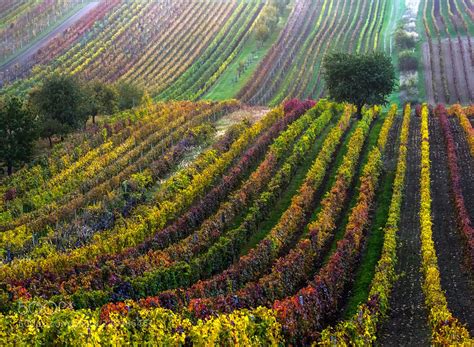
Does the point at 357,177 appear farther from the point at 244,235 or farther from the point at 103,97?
the point at 103,97

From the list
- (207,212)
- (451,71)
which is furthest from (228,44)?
(207,212)

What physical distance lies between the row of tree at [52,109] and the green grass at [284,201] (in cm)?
2336

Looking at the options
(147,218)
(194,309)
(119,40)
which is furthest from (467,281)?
(119,40)

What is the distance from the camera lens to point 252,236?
3456cm

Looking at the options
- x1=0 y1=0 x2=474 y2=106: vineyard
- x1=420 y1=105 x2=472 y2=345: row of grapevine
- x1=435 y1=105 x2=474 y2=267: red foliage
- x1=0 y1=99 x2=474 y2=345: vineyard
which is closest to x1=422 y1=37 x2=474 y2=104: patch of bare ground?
x1=0 y1=0 x2=474 y2=106: vineyard

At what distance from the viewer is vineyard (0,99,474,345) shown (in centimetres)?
2214

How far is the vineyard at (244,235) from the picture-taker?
2214 centimetres

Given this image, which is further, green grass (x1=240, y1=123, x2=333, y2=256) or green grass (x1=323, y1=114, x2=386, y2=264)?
green grass (x1=240, y1=123, x2=333, y2=256)

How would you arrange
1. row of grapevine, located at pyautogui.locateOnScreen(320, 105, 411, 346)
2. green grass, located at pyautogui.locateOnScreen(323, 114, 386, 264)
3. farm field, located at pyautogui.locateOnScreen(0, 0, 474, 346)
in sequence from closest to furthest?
row of grapevine, located at pyautogui.locateOnScreen(320, 105, 411, 346) → farm field, located at pyautogui.locateOnScreen(0, 0, 474, 346) → green grass, located at pyautogui.locateOnScreen(323, 114, 386, 264)

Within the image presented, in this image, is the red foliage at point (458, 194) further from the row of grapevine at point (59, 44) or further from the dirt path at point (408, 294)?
the row of grapevine at point (59, 44)

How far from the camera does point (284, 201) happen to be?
39.5 m

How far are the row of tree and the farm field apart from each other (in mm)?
185

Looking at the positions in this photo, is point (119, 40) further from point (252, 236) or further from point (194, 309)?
point (194, 309)

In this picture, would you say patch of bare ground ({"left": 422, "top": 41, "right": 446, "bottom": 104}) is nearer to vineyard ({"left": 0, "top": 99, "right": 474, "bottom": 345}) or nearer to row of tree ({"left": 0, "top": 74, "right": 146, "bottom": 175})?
vineyard ({"left": 0, "top": 99, "right": 474, "bottom": 345})
